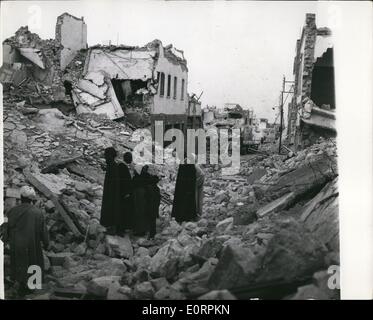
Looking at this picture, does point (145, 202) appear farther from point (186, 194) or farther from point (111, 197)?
point (186, 194)

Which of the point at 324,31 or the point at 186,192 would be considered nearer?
the point at 324,31

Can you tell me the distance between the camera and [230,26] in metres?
4.93

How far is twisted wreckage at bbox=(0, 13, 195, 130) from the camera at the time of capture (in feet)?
17.4

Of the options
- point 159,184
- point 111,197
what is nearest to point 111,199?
point 111,197

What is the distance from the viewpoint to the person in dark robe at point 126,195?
5148mm

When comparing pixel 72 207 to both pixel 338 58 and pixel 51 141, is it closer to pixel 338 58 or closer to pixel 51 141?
pixel 51 141

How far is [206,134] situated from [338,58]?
196 cm

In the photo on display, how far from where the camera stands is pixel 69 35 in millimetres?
5219

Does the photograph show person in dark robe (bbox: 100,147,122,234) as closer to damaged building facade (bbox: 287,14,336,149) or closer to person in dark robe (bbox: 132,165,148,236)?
person in dark robe (bbox: 132,165,148,236)

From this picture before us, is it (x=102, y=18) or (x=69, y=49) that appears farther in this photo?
(x=69, y=49)

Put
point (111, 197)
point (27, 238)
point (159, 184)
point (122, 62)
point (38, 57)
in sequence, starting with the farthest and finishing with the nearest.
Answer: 1. point (122, 62)
2. point (38, 57)
3. point (159, 184)
4. point (111, 197)
5. point (27, 238)

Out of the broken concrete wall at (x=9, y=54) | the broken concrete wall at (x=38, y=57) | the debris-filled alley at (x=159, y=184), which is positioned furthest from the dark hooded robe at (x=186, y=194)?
the broken concrete wall at (x=9, y=54)

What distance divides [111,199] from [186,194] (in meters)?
1.01

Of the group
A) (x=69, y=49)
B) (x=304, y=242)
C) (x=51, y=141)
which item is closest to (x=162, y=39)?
(x=69, y=49)
